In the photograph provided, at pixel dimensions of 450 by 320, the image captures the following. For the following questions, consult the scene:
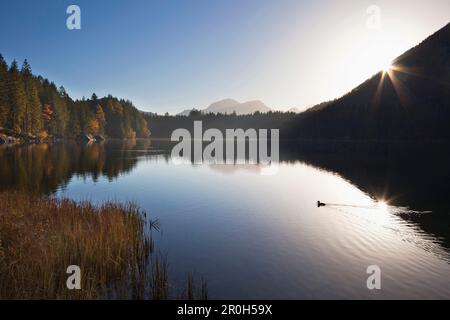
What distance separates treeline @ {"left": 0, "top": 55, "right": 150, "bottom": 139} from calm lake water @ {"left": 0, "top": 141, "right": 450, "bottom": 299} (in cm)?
5945

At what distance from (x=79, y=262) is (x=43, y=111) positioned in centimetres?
13427

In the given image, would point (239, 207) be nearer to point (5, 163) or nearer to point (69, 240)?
point (69, 240)

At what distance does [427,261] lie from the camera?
1825cm

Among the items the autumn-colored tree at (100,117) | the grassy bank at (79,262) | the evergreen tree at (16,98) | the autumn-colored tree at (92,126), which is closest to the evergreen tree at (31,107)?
the evergreen tree at (16,98)

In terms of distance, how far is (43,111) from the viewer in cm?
12656

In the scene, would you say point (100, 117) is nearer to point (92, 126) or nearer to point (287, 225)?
point (92, 126)

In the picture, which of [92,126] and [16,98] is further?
[92,126]

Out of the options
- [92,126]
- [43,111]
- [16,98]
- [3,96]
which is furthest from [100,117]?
[3,96]

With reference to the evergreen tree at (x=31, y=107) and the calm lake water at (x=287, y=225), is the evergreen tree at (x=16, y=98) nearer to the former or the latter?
the evergreen tree at (x=31, y=107)

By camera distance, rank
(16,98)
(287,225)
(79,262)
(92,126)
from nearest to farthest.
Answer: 1. (79,262)
2. (287,225)
3. (16,98)
4. (92,126)

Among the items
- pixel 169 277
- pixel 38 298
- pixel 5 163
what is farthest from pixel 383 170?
pixel 5 163

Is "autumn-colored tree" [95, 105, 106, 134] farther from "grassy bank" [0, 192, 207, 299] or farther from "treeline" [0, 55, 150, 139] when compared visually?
"grassy bank" [0, 192, 207, 299]

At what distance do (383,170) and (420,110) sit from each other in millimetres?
168204

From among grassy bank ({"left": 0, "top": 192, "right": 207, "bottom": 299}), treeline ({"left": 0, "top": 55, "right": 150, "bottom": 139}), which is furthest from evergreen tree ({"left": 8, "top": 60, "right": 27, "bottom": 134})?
grassy bank ({"left": 0, "top": 192, "right": 207, "bottom": 299})
